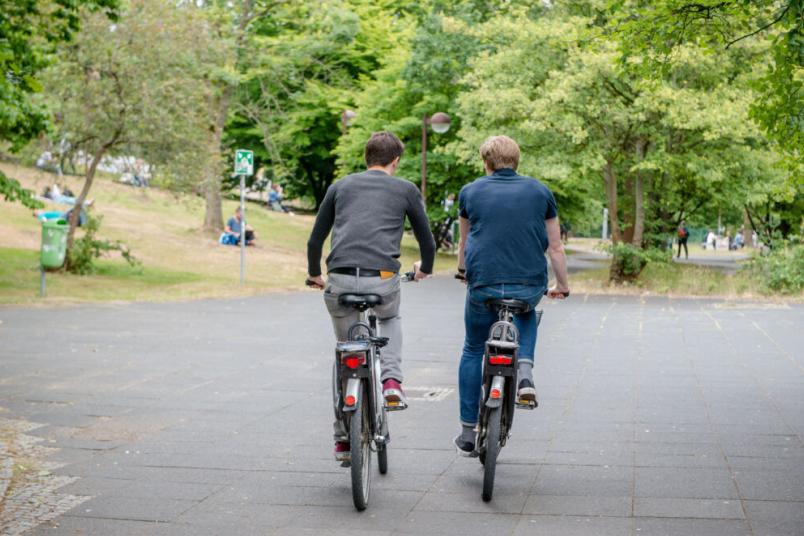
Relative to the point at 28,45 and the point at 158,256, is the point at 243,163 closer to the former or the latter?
the point at 28,45

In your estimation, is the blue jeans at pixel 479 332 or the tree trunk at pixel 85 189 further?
the tree trunk at pixel 85 189

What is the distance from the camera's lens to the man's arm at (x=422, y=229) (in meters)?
6.04

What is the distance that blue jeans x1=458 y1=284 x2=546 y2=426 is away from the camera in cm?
602

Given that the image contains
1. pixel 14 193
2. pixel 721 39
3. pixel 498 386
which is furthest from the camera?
pixel 14 193

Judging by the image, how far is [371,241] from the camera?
5879 millimetres

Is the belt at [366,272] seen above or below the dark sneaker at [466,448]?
above

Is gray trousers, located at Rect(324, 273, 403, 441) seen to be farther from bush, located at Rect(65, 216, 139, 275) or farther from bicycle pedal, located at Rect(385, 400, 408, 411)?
bush, located at Rect(65, 216, 139, 275)

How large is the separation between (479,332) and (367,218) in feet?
2.96

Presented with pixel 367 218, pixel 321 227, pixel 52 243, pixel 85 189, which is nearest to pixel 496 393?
pixel 367 218

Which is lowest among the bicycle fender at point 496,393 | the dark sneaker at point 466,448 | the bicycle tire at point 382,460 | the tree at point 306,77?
the bicycle tire at point 382,460

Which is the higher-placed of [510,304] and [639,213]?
[510,304]

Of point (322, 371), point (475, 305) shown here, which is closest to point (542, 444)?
point (475, 305)

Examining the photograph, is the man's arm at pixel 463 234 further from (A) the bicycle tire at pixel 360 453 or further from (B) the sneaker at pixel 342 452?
(B) the sneaker at pixel 342 452

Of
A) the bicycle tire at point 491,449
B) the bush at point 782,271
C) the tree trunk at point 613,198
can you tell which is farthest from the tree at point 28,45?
the bush at point 782,271
